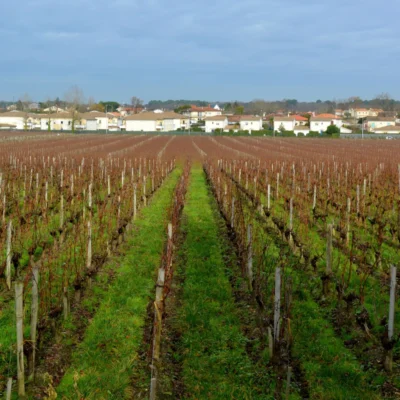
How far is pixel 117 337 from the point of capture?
6.45 meters

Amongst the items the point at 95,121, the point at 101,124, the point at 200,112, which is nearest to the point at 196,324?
the point at 95,121

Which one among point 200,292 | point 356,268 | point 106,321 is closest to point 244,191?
point 356,268

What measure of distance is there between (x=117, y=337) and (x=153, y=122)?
109m

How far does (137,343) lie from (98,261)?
2690 millimetres

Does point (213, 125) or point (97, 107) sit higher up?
point (97, 107)

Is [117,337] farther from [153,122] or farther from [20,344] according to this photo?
[153,122]

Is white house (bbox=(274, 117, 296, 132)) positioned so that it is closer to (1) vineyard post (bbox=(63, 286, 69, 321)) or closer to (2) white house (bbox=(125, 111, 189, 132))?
(2) white house (bbox=(125, 111, 189, 132))

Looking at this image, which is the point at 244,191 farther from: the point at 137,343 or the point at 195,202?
the point at 137,343

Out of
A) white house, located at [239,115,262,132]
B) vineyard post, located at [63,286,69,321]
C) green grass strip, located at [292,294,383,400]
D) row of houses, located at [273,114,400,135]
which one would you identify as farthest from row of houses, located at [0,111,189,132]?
green grass strip, located at [292,294,383,400]

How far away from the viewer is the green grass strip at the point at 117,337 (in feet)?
17.4

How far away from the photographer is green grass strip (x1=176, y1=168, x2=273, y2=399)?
17.9 ft

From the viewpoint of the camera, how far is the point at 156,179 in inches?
857

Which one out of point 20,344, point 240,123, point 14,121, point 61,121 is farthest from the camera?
point 14,121

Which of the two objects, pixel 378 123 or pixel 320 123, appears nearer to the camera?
pixel 320 123
